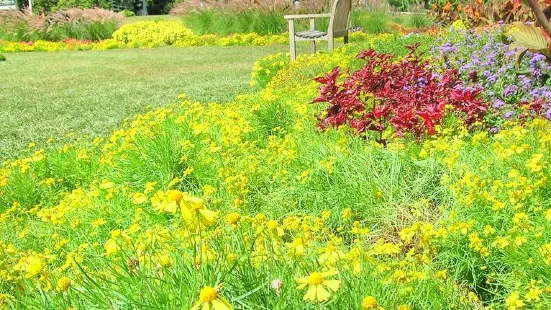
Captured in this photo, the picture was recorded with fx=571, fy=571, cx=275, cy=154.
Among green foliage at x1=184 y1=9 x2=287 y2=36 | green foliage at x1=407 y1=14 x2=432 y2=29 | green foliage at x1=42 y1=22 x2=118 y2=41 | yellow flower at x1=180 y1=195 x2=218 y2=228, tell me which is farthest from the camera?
green foliage at x1=42 y1=22 x2=118 y2=41

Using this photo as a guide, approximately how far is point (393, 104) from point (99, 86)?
6.36m

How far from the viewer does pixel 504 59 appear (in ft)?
15.2

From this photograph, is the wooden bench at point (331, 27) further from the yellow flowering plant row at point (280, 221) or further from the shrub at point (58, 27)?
the shrub at point (58, 27)

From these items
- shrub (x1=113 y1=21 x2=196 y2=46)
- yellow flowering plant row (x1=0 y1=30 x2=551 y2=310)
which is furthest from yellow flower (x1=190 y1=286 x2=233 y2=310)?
shrub (x1=113 y1=21 x2=196 y2=46)

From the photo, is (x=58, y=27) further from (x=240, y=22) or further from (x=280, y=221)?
(x=280, y=221)

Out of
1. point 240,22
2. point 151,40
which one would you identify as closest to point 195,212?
point 240,22

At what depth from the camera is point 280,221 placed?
2.82 m

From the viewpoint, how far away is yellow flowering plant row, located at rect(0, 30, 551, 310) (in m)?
1.52

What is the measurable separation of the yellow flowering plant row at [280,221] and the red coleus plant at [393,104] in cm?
10

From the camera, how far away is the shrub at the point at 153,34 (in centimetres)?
1695

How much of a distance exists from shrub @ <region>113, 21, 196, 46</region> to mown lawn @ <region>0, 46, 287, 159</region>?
251 centimetres

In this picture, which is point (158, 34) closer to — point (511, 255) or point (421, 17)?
point (421, 17)

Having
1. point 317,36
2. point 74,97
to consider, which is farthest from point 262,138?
point 317,36

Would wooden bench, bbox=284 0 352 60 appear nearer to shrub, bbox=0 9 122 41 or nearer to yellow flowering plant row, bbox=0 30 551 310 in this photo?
yellow flowering plant row, bbox=0 30 551 310
